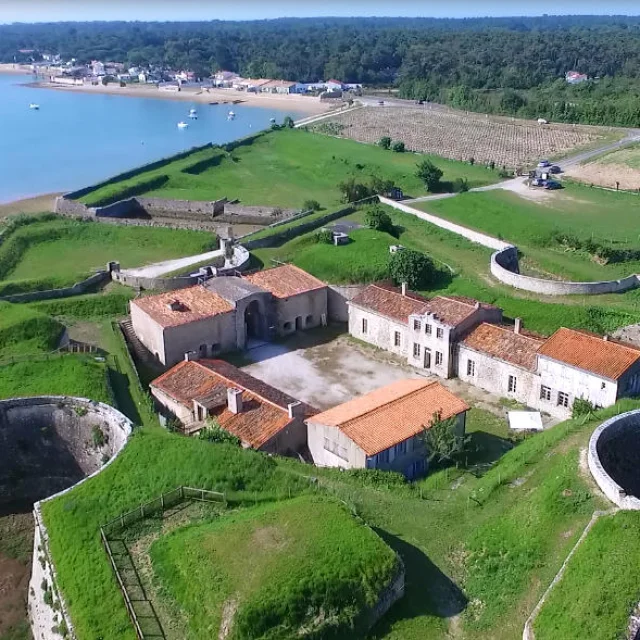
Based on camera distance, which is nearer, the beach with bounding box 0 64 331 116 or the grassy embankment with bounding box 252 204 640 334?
the grassy embankment with bounding box 252 204 640 334

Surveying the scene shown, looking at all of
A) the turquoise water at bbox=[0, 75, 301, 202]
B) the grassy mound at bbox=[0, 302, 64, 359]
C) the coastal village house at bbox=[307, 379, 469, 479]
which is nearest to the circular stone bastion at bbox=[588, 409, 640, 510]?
the coastal village house at bbox=[307, 379, 469, 479]

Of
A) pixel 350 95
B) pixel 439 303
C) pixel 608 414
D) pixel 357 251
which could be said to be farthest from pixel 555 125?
pixel 608 414

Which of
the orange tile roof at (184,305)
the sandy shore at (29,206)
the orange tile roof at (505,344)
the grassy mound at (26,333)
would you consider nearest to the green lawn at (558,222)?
the orange tile roof at (505,344)

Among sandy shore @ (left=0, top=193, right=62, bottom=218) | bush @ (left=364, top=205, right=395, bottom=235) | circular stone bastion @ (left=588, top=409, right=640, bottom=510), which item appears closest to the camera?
circular stone bastion @ (left=588, top=409, right=640, bottom=510)

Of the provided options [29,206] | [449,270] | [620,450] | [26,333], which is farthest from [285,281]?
[29,206]

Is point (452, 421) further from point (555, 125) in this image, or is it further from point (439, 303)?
point (555, 125)

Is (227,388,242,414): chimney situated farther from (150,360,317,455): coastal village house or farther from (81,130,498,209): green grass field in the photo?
(81,130,498,209): green grass field

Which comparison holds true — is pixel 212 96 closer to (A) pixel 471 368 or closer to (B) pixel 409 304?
(B) pixel 409 304
